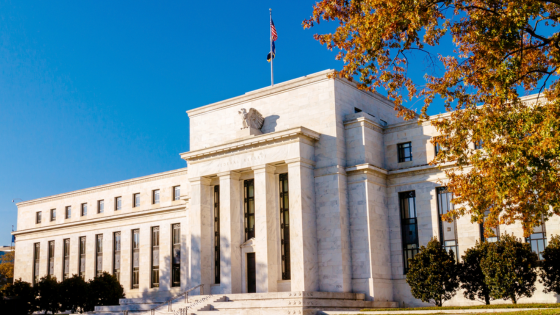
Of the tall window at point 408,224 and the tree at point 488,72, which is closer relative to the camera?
the tree at point 488,72

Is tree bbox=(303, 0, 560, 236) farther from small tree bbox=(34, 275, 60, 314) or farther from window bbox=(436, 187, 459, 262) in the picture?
small tree bbox=(34, 275, 60, 314)

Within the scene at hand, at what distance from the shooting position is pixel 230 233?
134 ft

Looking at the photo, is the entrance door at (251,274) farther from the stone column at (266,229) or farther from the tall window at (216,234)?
the tall window at (216,234)

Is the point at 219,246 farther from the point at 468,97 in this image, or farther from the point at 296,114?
the point at 468,97

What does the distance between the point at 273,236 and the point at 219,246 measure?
213 inches

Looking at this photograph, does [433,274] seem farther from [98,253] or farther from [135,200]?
[98,253]

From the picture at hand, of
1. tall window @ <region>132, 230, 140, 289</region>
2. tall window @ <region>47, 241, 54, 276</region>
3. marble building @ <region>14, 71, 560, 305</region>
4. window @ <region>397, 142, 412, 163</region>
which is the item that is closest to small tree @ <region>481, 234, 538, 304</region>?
marble building @ <region>14, 71, 560, 305</region>

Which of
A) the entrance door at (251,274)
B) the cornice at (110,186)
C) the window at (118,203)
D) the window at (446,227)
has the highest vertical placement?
the cornice at (110,186)

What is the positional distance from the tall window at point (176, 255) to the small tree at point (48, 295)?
9835 mm

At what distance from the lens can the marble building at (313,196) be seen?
127ft

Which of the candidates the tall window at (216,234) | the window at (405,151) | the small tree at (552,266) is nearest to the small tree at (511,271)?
the small tree at (552,266)

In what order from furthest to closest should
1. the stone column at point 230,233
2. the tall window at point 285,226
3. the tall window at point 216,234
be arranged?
the tall window at point 216,234
the tall window at point 285,226
the stone column at point 230,233

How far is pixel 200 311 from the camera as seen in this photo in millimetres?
36781

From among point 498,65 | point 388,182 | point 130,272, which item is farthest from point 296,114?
point 130,272
